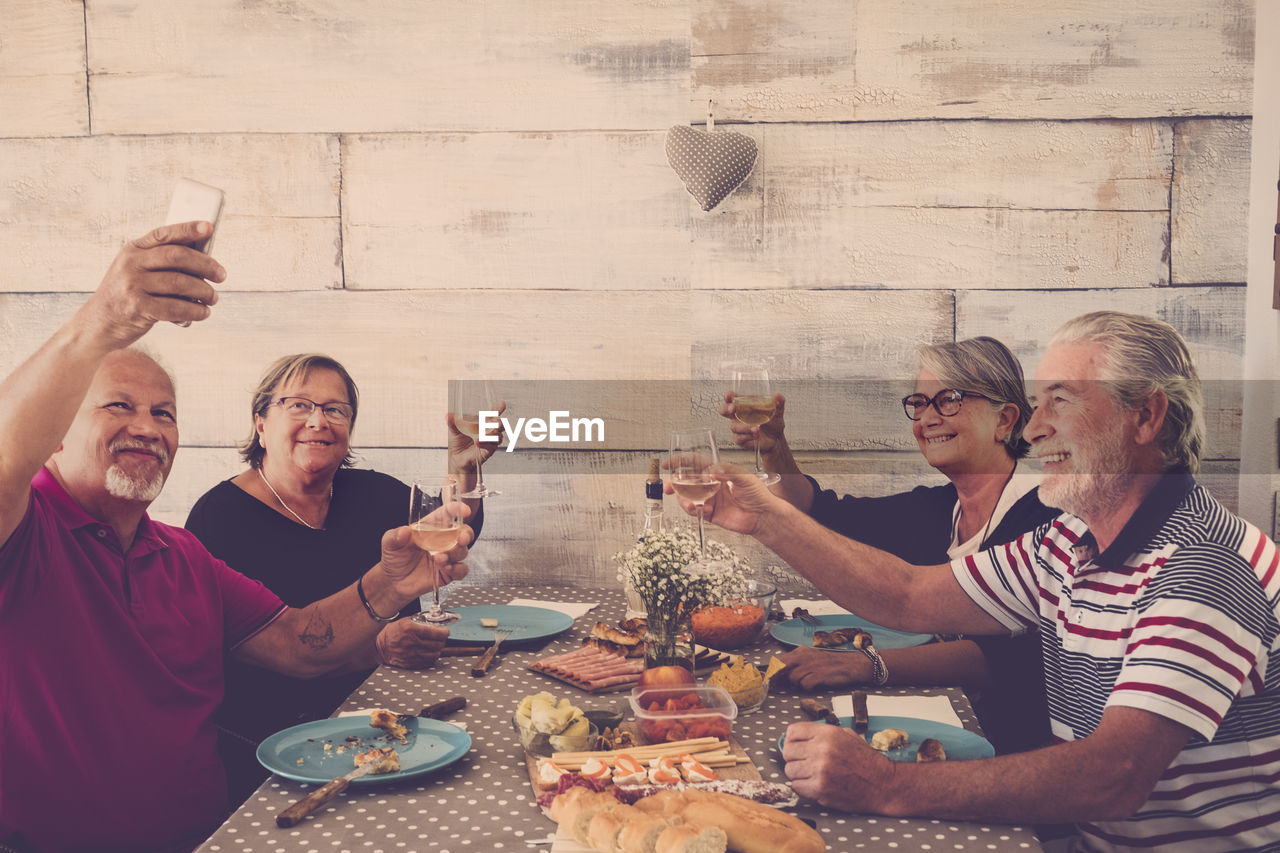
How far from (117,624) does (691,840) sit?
1.13 metres

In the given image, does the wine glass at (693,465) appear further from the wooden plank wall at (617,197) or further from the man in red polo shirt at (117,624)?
the wooden plank wall at (617,197)

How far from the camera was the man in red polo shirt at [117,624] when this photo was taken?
65.5 inches

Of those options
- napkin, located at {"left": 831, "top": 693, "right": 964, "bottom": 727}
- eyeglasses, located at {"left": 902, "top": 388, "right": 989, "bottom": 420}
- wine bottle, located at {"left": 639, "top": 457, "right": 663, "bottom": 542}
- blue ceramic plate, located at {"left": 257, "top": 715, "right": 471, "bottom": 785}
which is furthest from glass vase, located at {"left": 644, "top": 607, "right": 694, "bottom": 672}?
eyeglasses, located at {"left": 902, "top": 388, "right": 989, "bottom": 420}

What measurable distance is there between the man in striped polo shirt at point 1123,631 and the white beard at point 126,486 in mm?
1191

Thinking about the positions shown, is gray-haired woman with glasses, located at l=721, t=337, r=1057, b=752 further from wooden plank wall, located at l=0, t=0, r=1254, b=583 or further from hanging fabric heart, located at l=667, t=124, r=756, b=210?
hanging fabric heart, located at l=667, t=124, r=756, b=210

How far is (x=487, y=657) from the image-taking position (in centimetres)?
192

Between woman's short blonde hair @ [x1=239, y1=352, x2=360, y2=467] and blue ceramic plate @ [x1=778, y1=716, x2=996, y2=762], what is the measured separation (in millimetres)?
1490

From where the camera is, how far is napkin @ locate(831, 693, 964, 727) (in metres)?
1.62

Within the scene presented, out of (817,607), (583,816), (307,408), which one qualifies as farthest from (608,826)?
(307,408)

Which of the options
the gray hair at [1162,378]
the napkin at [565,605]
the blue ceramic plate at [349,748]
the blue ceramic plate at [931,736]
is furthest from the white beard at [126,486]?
the gray hair at [1162,378]

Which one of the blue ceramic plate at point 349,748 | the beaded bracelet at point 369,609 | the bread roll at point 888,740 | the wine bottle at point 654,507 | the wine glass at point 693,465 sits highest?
the wine glass at point 693,465

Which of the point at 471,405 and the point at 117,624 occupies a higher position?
the point at 471,405

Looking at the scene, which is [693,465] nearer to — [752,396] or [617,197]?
[752,396]

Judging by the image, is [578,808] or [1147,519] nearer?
[578,808]
